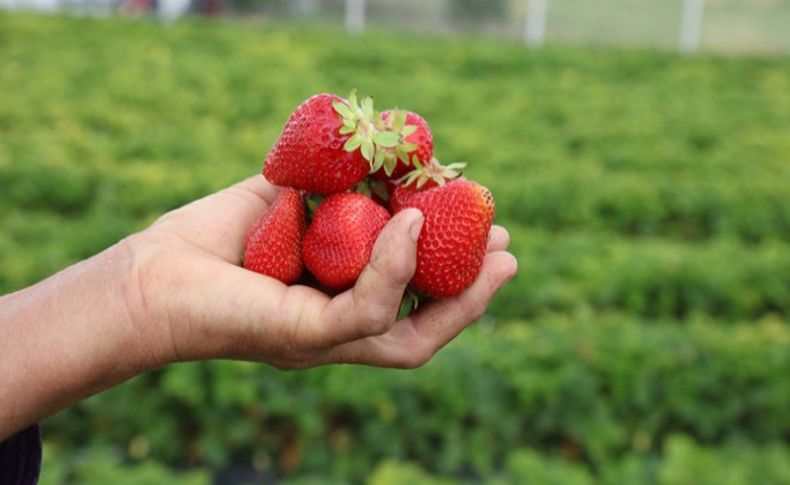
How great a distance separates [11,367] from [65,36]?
10284 millimetres

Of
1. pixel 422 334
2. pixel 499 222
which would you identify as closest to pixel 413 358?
pixel 422 334

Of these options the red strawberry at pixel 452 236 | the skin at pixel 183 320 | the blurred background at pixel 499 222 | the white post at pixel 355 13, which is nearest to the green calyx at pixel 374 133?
the red strawberry at pixel 452 236

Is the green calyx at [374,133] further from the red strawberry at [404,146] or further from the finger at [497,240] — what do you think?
the finger at [497,240]

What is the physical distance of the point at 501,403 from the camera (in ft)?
12.0

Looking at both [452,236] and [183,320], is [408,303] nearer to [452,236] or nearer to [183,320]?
[452,236]

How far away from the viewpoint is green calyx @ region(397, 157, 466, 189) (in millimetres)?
1778

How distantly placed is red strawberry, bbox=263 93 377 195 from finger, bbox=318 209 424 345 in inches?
10.5

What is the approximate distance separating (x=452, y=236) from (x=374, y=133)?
0.25 metres

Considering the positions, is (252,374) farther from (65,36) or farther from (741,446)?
(65,36)

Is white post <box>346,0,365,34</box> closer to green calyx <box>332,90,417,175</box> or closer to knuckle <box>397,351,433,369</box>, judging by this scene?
green calyx <box>332,90,417,175</box>

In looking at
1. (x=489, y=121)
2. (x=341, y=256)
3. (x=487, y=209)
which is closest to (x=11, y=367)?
(x=341, y=256)

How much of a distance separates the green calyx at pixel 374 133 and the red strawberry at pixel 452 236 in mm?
116

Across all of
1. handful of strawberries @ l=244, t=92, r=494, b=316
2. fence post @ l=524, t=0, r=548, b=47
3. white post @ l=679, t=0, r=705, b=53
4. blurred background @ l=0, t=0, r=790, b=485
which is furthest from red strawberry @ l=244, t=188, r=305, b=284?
white post @ l=679, t=0, r=705, b=53

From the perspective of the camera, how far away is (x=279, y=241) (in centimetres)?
168
